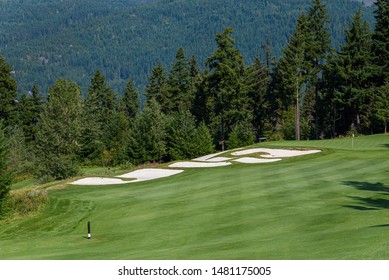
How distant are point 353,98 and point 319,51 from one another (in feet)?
30.1

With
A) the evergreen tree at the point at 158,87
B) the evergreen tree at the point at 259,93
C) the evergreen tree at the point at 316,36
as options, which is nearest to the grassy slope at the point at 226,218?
the evergreen tree at the point at 316,36

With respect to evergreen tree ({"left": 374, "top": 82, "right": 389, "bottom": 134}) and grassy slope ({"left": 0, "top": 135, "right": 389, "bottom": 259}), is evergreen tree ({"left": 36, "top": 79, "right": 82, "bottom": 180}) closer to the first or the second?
grassy slope ({"left": 0, "top": 135, "right": 389, "bottom": 259})

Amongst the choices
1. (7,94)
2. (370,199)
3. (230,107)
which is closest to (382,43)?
(230,107)

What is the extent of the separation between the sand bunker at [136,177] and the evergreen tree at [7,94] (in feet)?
209

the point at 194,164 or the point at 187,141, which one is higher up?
the point at 187,141

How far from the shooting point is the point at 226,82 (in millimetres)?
78562

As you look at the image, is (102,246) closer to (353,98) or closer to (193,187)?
(193,187)

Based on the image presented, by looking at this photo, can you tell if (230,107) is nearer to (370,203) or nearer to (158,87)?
(158,87)

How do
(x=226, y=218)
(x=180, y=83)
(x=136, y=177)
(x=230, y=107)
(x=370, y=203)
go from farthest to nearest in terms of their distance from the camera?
1. (x=180, y=83)
2. (x=230, y=107)
3. (x=136, y=177)
4. (x=370, y=203)
5. (x=226, y=218)

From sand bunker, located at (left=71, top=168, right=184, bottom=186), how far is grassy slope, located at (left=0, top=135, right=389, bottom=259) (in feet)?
8.14

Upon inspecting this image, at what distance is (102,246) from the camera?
822 inches

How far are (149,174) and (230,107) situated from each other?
1442 inches
